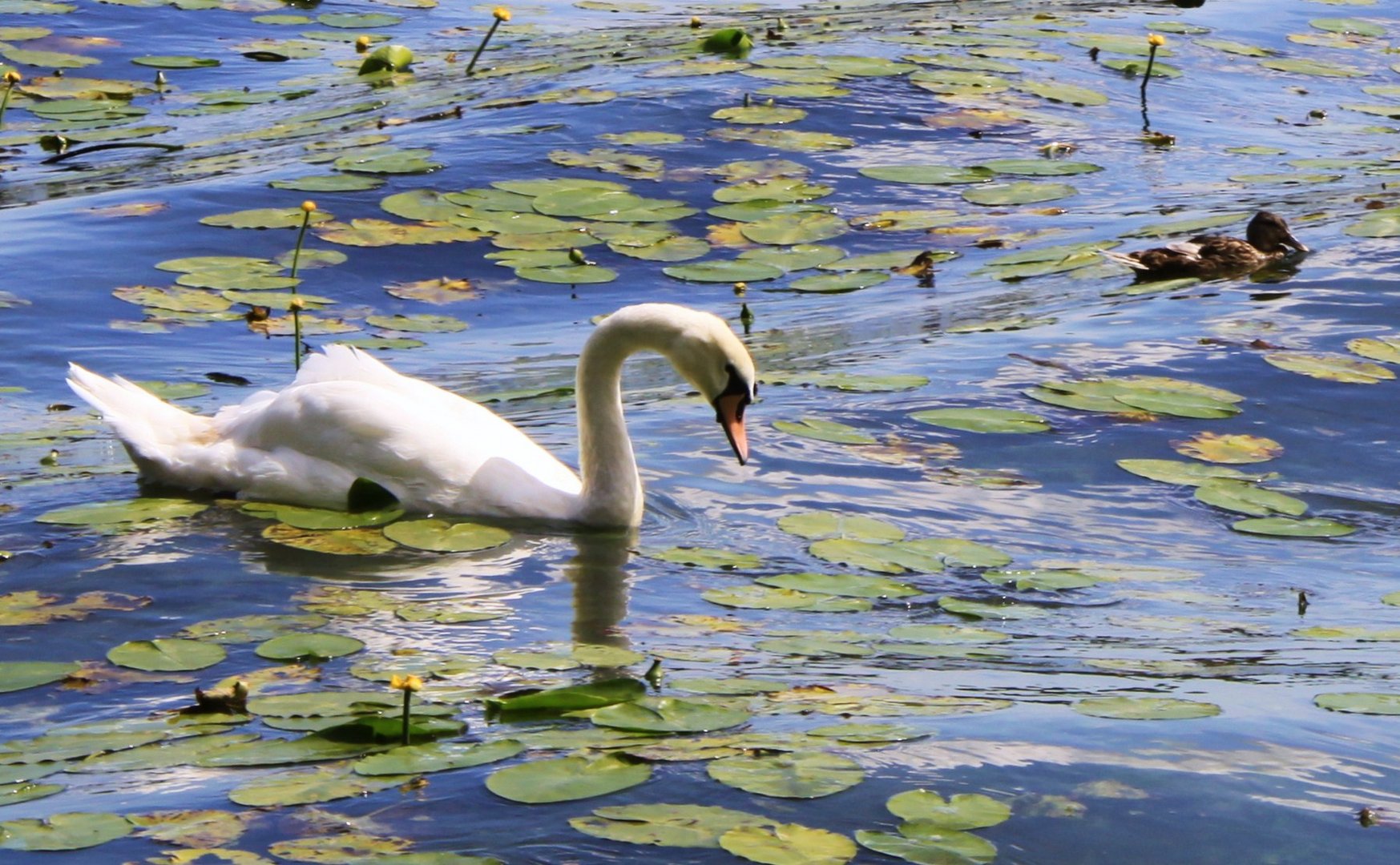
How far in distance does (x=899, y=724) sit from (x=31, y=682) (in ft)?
6.63

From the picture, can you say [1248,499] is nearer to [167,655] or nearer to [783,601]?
[783,601]

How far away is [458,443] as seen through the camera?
21.0 feet

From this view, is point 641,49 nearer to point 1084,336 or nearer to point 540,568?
point 1084,336

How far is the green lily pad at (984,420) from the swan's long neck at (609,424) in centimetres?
127

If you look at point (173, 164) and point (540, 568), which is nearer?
point (540, 568)

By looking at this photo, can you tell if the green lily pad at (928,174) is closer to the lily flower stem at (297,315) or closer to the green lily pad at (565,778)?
the lily flower stem at (297,315)

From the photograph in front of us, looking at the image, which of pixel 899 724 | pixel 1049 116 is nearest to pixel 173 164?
pixel 1049 116

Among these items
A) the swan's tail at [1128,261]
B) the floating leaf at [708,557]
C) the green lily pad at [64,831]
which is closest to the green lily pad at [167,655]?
the green lily pad at [64,831]

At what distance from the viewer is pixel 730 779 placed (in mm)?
3904

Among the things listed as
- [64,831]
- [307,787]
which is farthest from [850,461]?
[64,831]

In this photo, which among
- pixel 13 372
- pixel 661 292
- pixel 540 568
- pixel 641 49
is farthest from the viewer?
pixel 641 49

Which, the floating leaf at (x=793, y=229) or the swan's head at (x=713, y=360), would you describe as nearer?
the swan's head at (x=713, y=360)

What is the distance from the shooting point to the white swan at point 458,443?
248 inches

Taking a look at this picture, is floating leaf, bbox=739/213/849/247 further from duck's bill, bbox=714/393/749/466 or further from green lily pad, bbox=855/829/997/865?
green lily pad, bbox=855/829/997/865
